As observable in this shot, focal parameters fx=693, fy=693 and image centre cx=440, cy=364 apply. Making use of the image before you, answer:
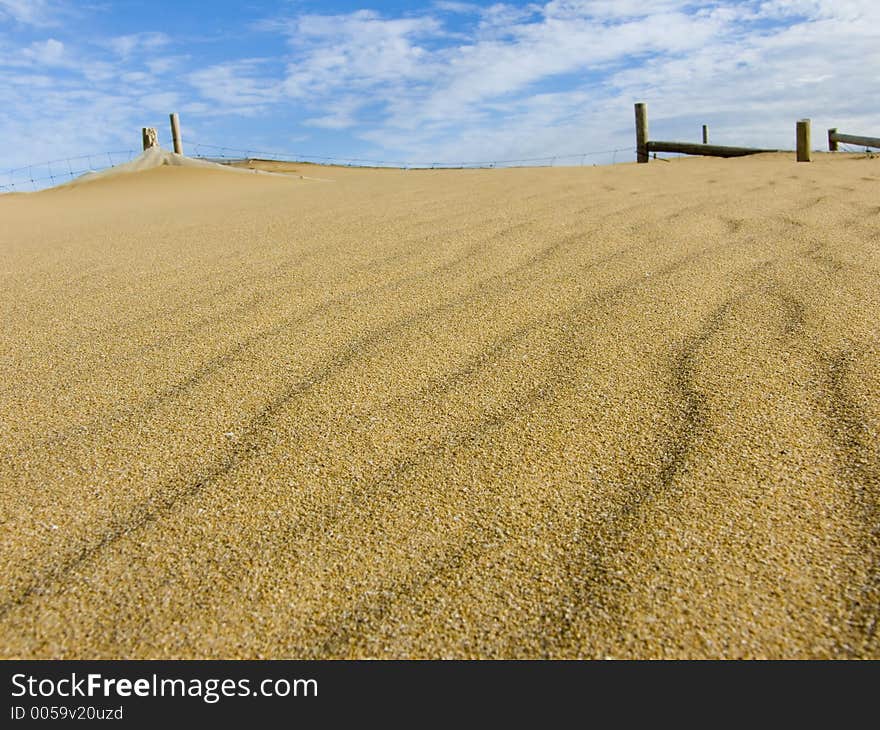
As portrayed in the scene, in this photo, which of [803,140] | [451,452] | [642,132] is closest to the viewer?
[451,452]

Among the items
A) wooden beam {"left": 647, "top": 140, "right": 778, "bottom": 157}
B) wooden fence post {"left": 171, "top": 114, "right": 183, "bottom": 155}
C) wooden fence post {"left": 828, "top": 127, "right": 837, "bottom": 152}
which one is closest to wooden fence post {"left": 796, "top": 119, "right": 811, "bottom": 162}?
wooden beam {"left": 647, "top": 140, "right": 778, "bottom": 157}

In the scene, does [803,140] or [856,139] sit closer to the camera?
[803,140]

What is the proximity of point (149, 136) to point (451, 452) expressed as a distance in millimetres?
9132

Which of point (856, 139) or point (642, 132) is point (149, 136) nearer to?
→ point (642, 132)

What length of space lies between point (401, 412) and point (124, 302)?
125cm

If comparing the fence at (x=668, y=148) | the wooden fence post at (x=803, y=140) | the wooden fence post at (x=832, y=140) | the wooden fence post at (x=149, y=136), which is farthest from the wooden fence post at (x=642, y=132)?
the wooden fence post at (x=149, y=136)

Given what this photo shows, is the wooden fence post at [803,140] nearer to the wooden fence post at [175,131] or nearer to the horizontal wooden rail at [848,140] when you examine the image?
the horizontal wooden rail at [848,140]

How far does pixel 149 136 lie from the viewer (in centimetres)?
898

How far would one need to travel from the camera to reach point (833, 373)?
4.98 ft

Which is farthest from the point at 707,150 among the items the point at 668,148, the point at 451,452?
the point at 451,452

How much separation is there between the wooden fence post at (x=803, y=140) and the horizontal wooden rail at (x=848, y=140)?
1791mm

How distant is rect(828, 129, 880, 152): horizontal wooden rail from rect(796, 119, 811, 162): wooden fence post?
1.79 metres

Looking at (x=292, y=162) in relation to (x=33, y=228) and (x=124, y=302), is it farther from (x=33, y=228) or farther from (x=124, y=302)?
(x=124, y=302)

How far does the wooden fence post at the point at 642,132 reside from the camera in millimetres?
9594
